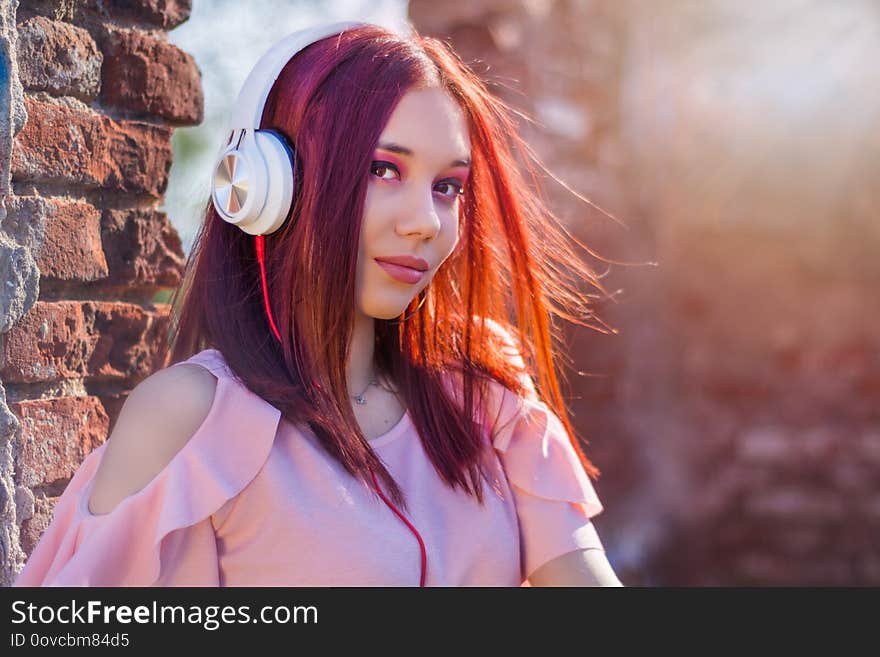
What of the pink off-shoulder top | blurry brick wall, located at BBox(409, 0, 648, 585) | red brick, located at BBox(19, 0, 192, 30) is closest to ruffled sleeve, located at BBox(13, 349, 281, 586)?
the pink off-shoulder top

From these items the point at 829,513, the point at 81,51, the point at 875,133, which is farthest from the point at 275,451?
the point at 875,133

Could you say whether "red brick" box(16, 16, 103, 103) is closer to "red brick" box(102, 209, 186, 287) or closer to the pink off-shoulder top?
"red brick" box(102, 209, 186, 287)

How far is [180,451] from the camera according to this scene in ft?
4.48

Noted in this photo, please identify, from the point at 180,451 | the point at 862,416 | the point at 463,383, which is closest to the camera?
the point at 180,451

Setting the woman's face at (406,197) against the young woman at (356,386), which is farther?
the woman's face at (406,197)

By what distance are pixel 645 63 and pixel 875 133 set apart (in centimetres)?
92

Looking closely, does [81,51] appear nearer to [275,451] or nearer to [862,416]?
[275,451]

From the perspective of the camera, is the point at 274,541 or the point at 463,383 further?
the point at 463,383

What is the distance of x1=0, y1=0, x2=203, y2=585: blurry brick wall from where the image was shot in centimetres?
146

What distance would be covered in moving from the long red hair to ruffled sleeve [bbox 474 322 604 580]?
0.03 m

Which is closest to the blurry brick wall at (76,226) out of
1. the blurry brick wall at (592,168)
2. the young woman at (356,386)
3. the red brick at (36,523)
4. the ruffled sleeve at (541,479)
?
the red brick at (36,523)

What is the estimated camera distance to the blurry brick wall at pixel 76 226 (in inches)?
57.5

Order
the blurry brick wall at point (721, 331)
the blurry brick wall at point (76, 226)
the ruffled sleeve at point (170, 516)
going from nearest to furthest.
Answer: the ruffled sleeve at point (170, 516) → the blurry brick wall at point (76, 226) → the blurry brick wall at point (721, 331)

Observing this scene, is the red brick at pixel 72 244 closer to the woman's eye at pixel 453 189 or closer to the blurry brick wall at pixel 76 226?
the blurry brick wall at pixel 76 226
